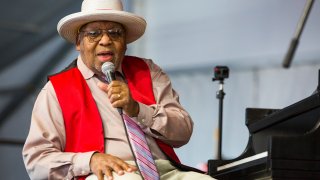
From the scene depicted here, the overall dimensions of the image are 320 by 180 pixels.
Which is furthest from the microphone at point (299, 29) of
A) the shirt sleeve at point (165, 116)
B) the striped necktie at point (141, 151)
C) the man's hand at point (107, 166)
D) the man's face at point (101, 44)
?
the man's hand at point (107, 166)

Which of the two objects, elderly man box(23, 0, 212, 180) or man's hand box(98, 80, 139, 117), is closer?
man's hand box(98, 80, 139, 117)

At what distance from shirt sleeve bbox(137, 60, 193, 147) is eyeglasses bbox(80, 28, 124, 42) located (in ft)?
0.89

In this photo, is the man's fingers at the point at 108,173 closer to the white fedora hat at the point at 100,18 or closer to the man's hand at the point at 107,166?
the man's hand at the point at 107,166

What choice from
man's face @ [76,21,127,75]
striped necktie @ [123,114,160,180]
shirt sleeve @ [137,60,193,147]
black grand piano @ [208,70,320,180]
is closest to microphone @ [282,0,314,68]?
black grand piano @ [208,70,320,180]

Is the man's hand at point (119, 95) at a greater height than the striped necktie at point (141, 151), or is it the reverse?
the man's hand at point (119, 95)

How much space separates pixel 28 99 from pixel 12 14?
0.71 metres

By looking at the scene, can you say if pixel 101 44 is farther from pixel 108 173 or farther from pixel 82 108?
pixel 108 173

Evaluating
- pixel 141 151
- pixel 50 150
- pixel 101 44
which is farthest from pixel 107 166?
pixel 101 44

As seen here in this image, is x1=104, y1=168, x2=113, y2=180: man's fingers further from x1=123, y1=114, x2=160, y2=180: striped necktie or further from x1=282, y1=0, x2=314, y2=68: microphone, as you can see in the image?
x1=282, y1=0, x2=314, y2=68: microphone

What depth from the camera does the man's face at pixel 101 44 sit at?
287cm

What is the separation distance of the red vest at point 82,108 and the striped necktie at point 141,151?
145 millimetres

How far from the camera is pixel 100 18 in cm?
290

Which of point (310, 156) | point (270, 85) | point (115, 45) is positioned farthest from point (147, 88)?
point (270, 85)

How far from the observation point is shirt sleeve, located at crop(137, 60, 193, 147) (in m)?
2.80
